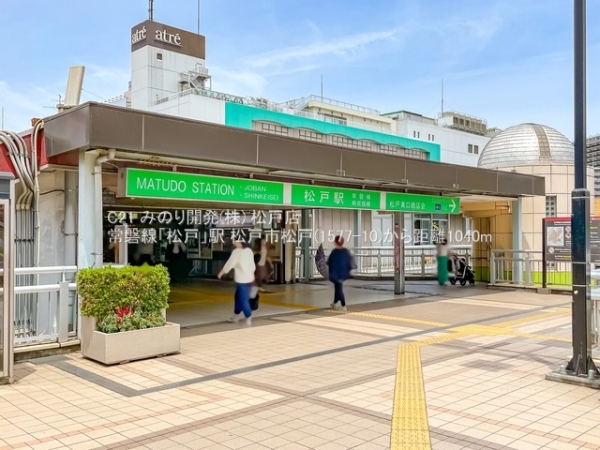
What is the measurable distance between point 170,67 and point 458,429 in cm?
5137

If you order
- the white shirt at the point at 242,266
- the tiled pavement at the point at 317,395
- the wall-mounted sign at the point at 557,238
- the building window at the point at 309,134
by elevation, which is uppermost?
the building window at the point at 309,134

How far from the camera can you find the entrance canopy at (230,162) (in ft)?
25.7

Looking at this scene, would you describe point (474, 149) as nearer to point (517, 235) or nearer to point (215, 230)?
point (517, 235)

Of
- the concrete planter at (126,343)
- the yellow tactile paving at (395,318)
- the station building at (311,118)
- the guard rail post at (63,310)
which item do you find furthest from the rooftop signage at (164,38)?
the concrete planter at (126,343)

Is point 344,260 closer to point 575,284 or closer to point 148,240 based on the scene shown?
point 575,284

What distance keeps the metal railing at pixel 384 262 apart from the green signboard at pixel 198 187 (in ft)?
31.9

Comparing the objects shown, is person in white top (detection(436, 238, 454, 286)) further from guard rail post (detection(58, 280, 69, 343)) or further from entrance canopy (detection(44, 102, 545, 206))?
guard rail post (detection(58, 280, 69, 343))

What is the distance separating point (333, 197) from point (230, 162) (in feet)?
10.5

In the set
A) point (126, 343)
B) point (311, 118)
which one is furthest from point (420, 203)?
point (311, 118)

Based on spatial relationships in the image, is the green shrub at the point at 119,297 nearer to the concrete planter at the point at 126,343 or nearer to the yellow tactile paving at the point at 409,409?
the concrete planter at the point at 126,343

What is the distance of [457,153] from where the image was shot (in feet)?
193

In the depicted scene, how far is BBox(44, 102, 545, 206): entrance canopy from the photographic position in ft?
25.7

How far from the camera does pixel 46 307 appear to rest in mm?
8414

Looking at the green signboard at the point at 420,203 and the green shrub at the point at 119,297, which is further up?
the green signboard at the point at 420,203
